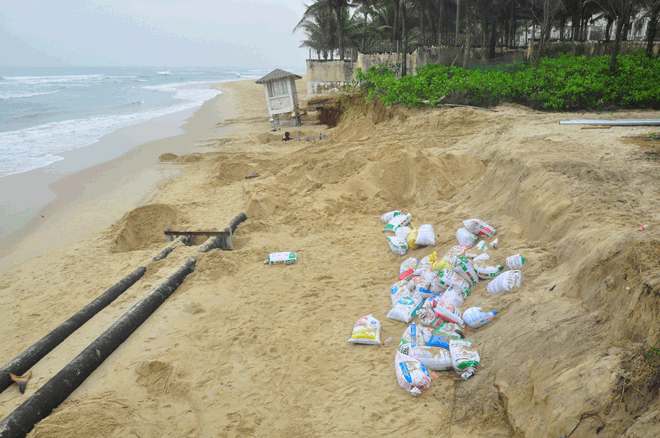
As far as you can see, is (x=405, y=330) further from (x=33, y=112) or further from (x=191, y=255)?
(x=33, y=112)

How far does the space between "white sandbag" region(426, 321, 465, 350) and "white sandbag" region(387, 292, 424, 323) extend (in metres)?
0.48

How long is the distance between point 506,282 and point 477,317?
0.49 metres

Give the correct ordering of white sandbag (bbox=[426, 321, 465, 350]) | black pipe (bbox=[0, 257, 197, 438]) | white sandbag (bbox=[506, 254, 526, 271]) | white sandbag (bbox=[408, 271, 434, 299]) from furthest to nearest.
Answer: white sandbag (bbox=[408, 271, 434, 299]) < white sandbag (bbox=[506, 254, 526, 271]) < white sandbag (bbox=[426, 321, 465, 350]) < black pipe (bbox=[0, 257, 197, 438])

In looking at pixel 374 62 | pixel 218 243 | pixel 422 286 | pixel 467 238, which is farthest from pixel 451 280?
pixel 374 62

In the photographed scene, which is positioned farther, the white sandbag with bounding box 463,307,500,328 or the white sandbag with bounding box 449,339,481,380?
the white sandbag with bounding box 463,307,500,328

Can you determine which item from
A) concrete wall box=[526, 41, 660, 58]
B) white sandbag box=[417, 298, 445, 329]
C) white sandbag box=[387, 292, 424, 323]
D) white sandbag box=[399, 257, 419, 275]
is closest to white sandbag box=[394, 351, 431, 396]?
white sandbag box=[417, 298, 445, 329]

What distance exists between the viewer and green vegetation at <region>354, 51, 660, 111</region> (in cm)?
960

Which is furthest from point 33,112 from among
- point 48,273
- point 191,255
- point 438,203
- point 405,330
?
point 405,330

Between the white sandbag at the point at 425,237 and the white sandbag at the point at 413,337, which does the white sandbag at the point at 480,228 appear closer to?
the white sandbag at the point at 425,237

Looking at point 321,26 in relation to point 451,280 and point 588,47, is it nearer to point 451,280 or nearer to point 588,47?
point 588,47

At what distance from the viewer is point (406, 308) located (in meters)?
4.44

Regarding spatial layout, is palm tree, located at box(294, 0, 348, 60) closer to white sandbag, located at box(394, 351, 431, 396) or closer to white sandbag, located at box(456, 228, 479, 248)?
white sandbag, located at box(456, 228, 479, 248)

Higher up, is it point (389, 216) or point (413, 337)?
point (389, 216)

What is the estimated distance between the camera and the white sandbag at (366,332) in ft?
13.4
